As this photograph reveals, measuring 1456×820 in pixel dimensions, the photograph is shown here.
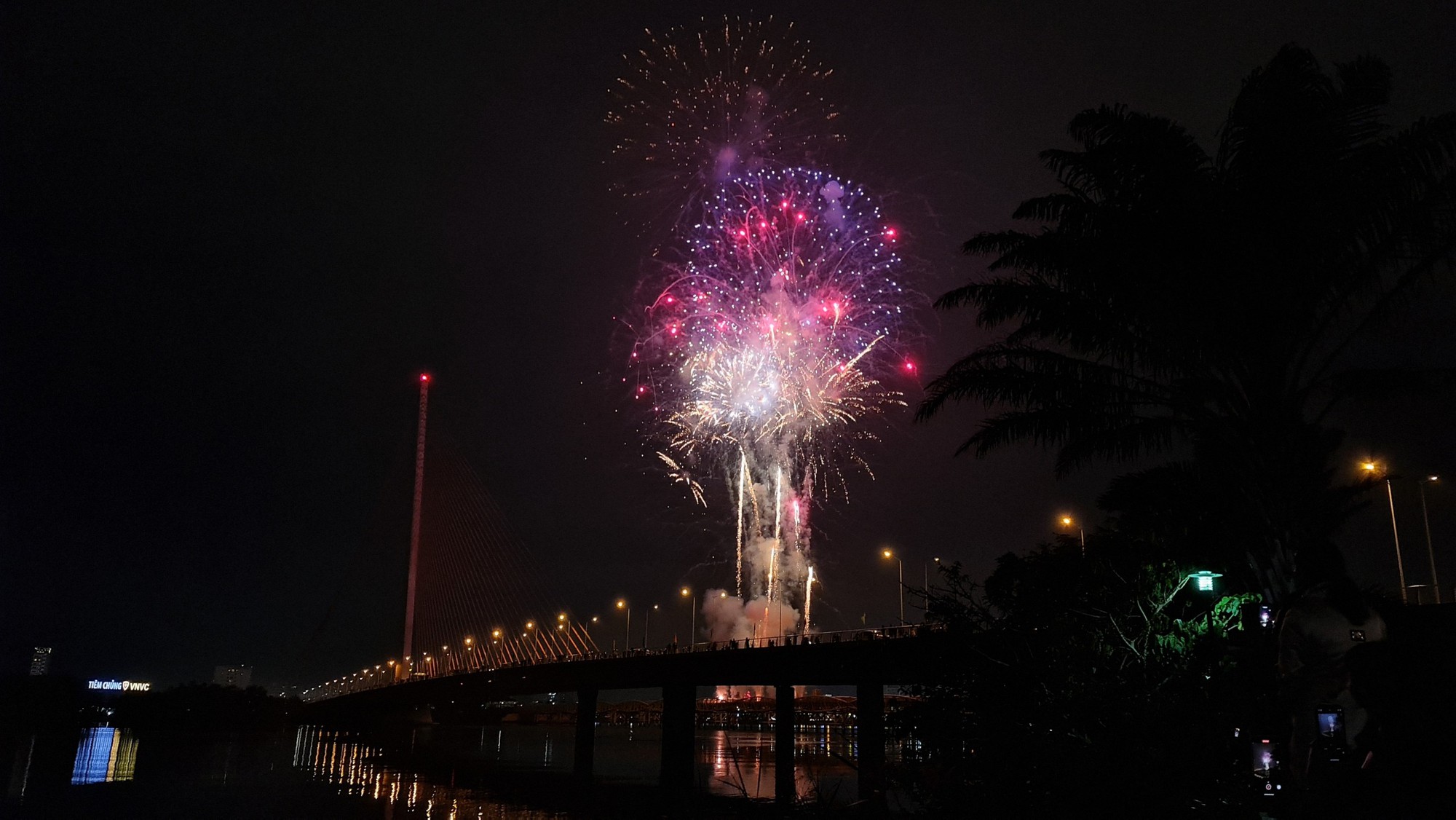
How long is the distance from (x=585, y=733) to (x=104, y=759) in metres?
34.6

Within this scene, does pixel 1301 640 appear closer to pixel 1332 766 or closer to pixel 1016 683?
pixel 1332 766

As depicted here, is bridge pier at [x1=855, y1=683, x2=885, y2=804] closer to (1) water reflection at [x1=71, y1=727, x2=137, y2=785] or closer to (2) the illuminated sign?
(1) water reflection at [x1=71, y1=727, x2=137, y2=785]

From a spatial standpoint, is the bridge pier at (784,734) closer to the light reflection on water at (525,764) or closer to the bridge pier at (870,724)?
the light reflection on water at (525,764)

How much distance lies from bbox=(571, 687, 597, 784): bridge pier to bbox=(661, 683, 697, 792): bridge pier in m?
4.88

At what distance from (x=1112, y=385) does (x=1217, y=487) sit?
8.14 feet

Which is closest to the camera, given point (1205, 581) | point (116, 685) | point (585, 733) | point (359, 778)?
point (1205, 581)

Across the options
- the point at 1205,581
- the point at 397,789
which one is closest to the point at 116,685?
the point at 397,789

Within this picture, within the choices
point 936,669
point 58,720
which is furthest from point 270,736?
point 936,669

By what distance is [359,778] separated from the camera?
61.6 m

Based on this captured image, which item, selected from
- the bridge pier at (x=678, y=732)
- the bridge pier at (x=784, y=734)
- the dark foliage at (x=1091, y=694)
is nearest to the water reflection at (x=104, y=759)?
the bridge pier at (x=678, y=732)

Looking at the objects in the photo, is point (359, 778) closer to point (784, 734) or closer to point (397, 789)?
point (397, 789)

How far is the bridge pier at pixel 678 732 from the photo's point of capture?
6019 centimetres

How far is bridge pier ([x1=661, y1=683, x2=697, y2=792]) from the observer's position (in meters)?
60.2

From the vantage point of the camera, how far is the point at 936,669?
743 inches
